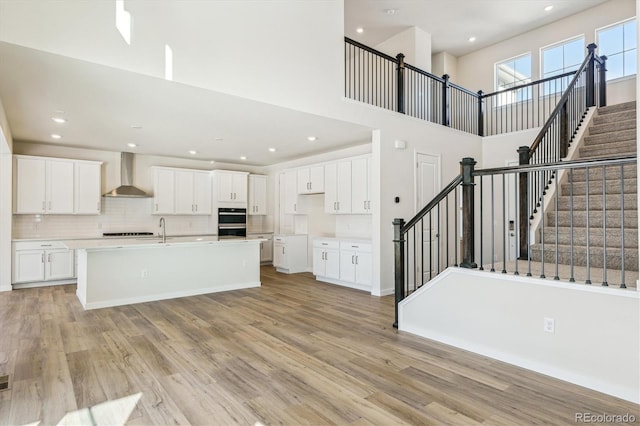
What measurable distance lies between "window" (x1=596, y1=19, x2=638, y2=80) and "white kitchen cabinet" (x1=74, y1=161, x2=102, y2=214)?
35.1 feet

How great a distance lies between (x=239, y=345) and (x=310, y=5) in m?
4.41

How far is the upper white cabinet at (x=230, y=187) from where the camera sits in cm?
887

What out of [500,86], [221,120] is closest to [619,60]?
[500,86]

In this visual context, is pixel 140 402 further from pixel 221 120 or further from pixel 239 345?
pixel 221 120

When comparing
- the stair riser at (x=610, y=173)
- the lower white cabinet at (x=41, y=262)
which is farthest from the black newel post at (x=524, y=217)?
the lower white cabinet at (x=41, y=262)

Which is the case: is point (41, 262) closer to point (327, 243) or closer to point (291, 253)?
point (291, 253)

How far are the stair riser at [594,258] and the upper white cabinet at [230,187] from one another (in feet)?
22.5

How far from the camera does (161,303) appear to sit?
5426mm

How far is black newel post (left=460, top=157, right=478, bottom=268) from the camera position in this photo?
3500mm

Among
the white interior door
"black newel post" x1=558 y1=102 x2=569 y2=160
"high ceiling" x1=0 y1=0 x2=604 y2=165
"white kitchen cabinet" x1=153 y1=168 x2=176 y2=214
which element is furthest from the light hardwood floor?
"black newel post" x1=558 y1=102 x2=569 y2=160

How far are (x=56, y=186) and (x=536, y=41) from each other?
10796 millimetres

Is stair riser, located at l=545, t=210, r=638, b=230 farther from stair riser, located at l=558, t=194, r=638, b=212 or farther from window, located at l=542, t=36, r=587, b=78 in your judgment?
window, located at l=542, t=36, r=587, b=78

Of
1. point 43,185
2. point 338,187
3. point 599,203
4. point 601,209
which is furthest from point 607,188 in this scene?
point 43,185

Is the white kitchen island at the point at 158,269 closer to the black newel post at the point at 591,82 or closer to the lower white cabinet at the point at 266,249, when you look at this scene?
the lower white cabinet at the point at 266,249
